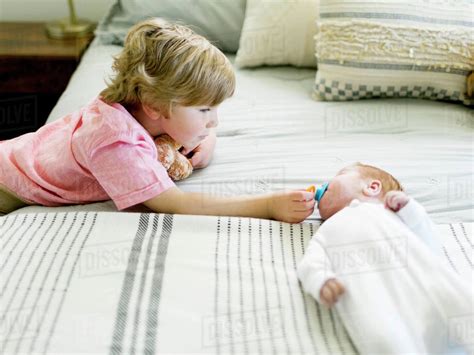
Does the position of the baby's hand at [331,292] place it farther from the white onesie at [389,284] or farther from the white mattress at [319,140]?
the white mattress at [319,140]

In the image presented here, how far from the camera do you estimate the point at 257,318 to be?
3.13 feet

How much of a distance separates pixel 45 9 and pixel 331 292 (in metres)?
2.16

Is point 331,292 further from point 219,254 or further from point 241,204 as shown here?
point 241,204

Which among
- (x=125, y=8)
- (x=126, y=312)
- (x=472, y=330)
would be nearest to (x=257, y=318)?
(x=126, y=312)

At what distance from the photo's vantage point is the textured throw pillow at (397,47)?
1756mm

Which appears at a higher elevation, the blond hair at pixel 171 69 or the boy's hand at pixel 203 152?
the blond hair at pixel 171 69

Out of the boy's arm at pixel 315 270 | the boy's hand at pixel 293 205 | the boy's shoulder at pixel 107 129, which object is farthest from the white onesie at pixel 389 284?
the boy's shoulder at pixel 107 129

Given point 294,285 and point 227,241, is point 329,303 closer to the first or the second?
point 294,285

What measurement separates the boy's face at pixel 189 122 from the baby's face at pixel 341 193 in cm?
29

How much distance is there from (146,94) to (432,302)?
26.9 inches

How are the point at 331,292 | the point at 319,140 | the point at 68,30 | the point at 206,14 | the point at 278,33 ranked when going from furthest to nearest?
the point at 68,30
the point at 206,14
the point at 278,33
the point at 319,140
the point at 331,292

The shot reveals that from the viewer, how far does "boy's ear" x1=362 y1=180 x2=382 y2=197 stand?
117 cm

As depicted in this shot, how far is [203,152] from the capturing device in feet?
4.72

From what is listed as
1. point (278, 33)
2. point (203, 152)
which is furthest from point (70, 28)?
point (203, 152)
